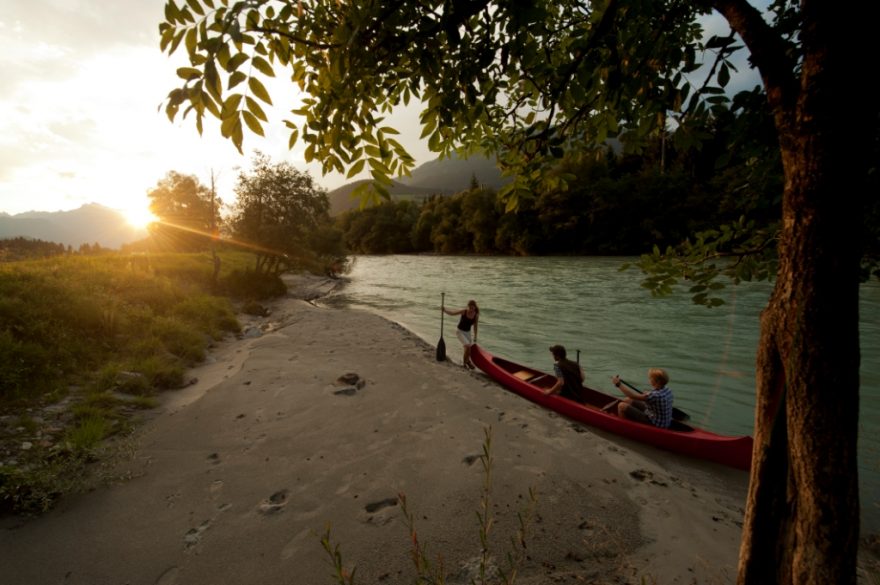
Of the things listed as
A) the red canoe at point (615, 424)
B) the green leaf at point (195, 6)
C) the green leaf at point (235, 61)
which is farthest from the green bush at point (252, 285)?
the green leaf at point (235, 61)

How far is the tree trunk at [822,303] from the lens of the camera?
137 centimetres

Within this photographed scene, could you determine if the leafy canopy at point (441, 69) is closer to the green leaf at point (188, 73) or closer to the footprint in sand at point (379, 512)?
the green leaf at point (188, 73)

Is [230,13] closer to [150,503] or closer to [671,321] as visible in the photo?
[150,503]

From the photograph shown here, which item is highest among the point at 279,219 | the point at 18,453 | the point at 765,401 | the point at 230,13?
the point at 279,219

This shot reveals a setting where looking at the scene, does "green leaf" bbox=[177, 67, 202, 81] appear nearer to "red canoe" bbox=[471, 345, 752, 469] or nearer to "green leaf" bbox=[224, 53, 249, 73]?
"green leaf" bbox=[224, 53, 249, 73]

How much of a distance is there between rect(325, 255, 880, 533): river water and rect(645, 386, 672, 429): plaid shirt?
211 cm

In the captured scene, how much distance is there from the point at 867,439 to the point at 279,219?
24.3 meters

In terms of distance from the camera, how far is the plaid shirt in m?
6.47

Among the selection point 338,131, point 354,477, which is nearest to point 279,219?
point 354,477

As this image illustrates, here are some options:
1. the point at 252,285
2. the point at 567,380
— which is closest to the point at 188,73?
the point at 567,380

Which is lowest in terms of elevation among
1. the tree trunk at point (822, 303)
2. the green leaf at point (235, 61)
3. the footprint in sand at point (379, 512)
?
the footprint in sand at point (379, 512)

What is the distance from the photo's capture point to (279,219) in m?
22.0

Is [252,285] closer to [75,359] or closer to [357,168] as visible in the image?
[75,359]

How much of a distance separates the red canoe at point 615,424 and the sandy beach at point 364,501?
212mm
